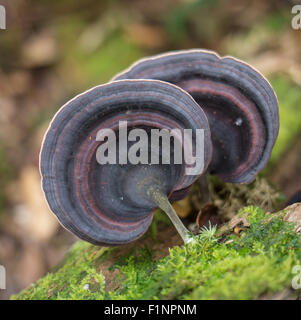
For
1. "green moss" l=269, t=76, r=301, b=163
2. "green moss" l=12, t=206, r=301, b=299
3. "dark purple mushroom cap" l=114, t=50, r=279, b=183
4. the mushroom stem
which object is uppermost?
"green moss" l=269, t=76, r=301, b=163

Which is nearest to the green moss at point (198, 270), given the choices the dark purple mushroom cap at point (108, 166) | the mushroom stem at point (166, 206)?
the mushroom stem at point (166, 206)

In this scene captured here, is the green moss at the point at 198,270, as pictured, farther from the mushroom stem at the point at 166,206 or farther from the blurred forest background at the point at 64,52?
the blurred forest background at the point at 64,52

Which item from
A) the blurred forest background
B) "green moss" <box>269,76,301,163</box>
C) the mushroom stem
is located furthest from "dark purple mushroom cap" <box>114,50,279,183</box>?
the blurred forest background

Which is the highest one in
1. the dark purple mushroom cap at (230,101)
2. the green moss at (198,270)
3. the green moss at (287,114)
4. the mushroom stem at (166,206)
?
the green moss at (287,114)

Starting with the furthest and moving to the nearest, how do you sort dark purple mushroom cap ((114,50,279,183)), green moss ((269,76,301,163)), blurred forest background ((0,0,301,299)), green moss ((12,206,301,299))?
blurred forest background ((0,0,301,299)), green moss ((269,76,301,163)), dark purple mushroom cap ((114,50,279,183)), green moss ((12,206,301,299))

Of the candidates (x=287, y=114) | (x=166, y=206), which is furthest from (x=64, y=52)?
(x=166, y=206)

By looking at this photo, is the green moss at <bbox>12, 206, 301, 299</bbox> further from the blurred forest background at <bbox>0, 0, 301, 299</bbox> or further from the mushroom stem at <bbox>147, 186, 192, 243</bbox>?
the blurred forest background at <bbox>0, 0, 301, 299</bbox>

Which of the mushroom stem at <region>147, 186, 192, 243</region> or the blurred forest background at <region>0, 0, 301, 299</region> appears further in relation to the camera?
the blurred forest background at <region>0, 0, 301, 299</region>
